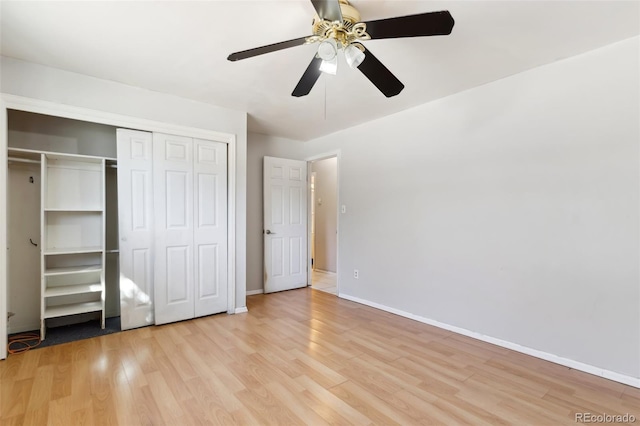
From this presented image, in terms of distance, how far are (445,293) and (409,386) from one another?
4.38 ft

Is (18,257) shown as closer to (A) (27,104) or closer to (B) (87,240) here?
(B) (87,240)

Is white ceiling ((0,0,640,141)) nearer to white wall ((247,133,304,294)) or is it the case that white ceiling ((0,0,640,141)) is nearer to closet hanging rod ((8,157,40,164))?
closet hanging rod ((8,157,40,164))

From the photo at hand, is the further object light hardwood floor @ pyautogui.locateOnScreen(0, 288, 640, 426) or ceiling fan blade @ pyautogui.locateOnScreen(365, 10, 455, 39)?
light hardwood floor @ pyautogui.locateOnScreen(0, 288, 640, 426)

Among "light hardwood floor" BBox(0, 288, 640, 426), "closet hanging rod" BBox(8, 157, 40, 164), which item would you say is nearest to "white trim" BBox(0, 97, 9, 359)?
"light hardwood floor" BBox(0, 288, 640, 426)

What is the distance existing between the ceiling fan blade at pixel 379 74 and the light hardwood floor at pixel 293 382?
2096mm

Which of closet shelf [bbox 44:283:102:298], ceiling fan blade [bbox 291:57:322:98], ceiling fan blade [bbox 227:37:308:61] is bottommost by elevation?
closet shelf [bbox 44:283:102:298]

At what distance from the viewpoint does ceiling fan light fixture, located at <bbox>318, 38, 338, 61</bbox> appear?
62.0 inches

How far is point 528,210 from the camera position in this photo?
2.55 metres

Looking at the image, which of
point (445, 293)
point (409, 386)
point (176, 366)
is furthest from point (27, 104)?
point (445, 293)

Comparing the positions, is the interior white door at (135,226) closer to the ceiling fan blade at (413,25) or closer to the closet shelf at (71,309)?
the closet shelf at (71,309)

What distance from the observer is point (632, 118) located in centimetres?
210

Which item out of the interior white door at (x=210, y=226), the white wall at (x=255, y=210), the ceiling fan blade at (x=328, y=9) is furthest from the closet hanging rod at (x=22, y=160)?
the ceiling fan blade at (x=328, y=9)

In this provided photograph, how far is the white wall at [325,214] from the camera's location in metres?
6.14

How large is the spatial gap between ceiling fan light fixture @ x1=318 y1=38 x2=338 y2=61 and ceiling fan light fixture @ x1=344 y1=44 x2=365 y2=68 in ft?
0.37
